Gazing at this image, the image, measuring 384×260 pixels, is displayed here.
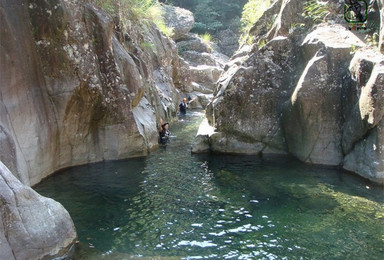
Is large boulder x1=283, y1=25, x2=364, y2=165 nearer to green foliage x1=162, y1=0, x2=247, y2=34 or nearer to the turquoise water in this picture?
the turquoise water

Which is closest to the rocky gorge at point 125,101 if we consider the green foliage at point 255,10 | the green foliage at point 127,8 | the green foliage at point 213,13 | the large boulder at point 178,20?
the green foliage at point 127,8

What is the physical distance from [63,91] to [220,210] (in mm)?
6644

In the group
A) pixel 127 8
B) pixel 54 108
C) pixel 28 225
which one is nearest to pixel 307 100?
pixel 54 108

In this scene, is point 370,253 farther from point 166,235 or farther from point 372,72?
point 372,72

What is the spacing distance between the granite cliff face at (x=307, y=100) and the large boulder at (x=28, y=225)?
8730 mm

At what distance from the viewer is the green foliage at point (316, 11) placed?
15430 millimetres

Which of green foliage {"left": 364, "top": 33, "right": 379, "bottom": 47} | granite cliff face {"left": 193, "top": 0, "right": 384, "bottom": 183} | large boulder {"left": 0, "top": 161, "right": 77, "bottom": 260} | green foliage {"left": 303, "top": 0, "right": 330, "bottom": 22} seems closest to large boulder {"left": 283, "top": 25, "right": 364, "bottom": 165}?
granite cliff face {"left": 193, "top": 0, "right": 384, "bottom": 183}

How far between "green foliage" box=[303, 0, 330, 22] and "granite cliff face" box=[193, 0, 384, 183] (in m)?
0.26

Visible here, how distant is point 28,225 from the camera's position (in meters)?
6.30

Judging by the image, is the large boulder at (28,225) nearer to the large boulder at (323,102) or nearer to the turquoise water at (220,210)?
the turquoise water at (220,210)

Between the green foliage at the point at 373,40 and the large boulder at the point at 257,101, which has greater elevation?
the green foliage at the point at 373,40

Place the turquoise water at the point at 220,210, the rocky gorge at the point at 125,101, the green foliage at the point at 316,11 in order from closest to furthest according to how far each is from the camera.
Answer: the turquoise water at the point at 220,210 < the rocky gorge at the point at 125,101 < the green foliage at the point at 316,11

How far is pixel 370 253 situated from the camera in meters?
7.01

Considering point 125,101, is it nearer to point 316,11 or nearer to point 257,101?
point 257,101
